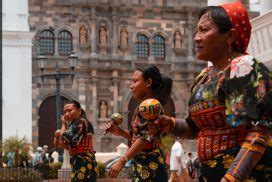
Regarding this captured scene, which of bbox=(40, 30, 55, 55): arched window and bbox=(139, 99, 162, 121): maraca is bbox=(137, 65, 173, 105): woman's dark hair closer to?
bbox=(139, 99, 162, 121): maraca

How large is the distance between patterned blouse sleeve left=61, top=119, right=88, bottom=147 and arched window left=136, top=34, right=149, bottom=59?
36733 millimetres

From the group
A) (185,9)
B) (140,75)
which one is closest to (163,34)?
(185,9)

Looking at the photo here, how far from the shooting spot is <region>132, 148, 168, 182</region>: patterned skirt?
739cm

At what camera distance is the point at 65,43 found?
4494cm

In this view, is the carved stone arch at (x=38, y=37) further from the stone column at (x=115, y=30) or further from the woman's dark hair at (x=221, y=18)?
the woman's dark hair at (x=221, y=18)

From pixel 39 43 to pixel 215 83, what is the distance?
4049cm

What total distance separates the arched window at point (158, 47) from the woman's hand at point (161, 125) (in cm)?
4222

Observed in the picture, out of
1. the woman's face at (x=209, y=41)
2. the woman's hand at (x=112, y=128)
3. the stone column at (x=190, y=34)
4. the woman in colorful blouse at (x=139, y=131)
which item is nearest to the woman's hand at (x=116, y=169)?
the woman in colorful blouse at (x=139, y=131)

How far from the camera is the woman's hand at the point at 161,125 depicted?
15.4 feet

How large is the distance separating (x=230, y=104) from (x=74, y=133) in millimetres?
5956

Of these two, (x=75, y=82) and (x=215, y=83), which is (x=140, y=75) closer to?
(x=215, y=83)

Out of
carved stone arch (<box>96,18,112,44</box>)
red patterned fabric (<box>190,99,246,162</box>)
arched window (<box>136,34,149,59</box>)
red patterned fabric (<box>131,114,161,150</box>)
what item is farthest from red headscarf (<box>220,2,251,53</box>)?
arched window (<box>136,34,149,59</box>)

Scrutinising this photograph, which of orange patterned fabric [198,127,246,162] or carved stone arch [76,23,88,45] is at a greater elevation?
carved stone arch [76,23,88,45]

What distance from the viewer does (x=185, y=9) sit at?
155 ft
